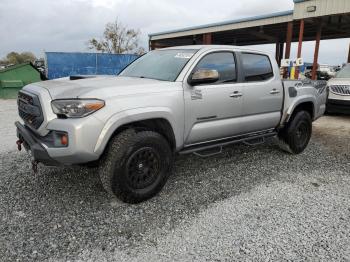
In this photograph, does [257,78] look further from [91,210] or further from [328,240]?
[91,210]

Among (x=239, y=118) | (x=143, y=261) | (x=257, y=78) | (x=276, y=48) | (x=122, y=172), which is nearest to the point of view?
(x=143, y=261)

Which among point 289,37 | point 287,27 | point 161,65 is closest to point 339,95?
point 289,37

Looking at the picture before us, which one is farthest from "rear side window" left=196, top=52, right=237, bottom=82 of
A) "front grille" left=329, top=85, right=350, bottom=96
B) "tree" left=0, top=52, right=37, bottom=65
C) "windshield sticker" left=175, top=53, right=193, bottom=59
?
"tree" left=0, top=52, right=37, bottom=65

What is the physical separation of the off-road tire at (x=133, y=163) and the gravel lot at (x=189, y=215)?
0.18 metres

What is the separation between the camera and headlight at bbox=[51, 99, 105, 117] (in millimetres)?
3014

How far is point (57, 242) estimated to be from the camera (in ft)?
9.17

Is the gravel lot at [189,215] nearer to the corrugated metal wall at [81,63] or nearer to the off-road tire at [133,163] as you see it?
the off-road tire at [133,163]

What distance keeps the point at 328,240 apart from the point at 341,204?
0.95 meters

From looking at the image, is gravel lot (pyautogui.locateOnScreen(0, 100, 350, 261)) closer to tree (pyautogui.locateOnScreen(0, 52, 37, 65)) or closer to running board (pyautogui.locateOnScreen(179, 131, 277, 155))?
running board (pyautogui.locateOnScreen(179, 131, 277, 155))

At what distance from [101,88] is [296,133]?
3.76 metres

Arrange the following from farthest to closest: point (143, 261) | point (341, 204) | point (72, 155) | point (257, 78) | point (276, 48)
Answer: point (276, 48), point (257, 78), point (341, 204), point (72, 155), point (143, 261)

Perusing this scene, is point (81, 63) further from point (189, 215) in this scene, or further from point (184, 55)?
point (189, 215)

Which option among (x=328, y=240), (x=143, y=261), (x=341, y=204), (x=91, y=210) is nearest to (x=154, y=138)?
(x=91, y=210)

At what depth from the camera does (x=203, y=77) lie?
12.3ft
